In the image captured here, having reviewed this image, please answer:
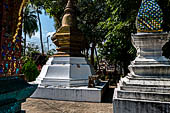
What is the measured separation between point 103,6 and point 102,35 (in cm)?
310

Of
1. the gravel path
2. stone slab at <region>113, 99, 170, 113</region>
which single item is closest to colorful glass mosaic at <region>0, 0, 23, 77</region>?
stone slab at <region>113, 99, 170, 113</region>

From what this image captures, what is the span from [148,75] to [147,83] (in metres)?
0.28

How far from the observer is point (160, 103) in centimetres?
343

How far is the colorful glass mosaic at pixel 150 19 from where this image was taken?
4336 mm

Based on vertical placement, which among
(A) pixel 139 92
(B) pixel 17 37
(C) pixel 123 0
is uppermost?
(C) pixel 123 0

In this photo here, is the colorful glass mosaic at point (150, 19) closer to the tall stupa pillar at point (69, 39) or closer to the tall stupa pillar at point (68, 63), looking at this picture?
the tall stupa pillar at point (68, 63)

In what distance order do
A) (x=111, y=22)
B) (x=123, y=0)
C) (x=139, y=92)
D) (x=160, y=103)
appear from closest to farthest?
(x=160, y=103), (x=139, y=92), (x=123, y=0), (x=111, y=22)

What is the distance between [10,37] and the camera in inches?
79.7

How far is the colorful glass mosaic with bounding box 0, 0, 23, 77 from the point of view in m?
1.89

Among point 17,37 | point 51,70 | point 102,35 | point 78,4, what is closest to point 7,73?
point 17,37

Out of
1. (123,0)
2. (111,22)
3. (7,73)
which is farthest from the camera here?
(111,22)

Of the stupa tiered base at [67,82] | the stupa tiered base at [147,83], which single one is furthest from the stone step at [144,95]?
the stupa tiered base at [67,82]

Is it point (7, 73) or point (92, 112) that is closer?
A: point (7, 73)

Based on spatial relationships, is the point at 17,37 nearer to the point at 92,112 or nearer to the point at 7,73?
the point at 7,73
